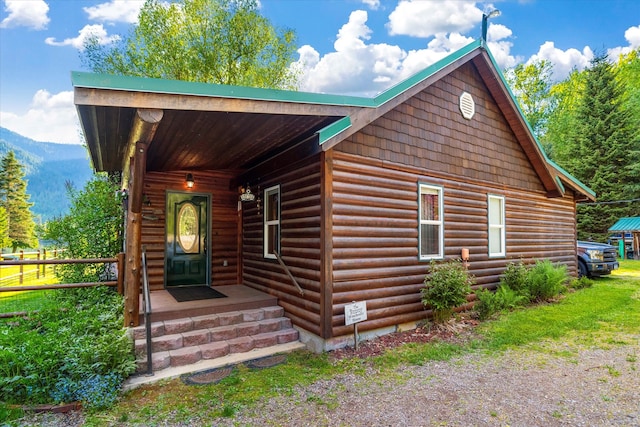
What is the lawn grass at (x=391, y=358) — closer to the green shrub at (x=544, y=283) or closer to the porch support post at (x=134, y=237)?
the green shrub at (x=544, y=283)

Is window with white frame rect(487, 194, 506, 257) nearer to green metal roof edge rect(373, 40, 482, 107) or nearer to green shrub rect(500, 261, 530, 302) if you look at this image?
green shrub rect(500, 261, 530, 302)

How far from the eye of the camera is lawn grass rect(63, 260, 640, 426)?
3.44m

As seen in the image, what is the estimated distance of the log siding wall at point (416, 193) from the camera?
5328mm

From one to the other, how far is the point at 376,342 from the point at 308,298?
127 centimetres

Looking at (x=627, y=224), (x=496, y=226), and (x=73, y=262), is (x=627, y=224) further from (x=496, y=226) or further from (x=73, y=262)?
(x=73, y=262)

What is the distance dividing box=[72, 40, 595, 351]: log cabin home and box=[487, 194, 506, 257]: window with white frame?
30 mm

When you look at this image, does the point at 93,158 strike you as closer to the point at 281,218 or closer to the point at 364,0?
the point at 281,218

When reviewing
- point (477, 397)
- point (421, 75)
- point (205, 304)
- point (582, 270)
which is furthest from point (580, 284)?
point (205, 304)

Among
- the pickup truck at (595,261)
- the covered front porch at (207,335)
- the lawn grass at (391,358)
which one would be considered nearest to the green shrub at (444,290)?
the lawn grass at (391,358)

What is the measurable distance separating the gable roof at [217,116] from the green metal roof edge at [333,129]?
0.01 m

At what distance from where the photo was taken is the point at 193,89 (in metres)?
3.76

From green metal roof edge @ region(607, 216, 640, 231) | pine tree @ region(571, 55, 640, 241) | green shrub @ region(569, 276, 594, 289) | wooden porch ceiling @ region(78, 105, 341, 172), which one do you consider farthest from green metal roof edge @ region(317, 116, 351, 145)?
pine tree @ region(571, 55, 640, 241)

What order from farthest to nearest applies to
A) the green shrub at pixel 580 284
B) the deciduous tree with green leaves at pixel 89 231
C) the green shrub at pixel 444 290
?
the green shrub at pixel 580 284 < the deciduous tree with green leaves at pixel 89 231 < the green shrub at pixel 444 290

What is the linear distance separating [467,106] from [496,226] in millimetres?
2871
